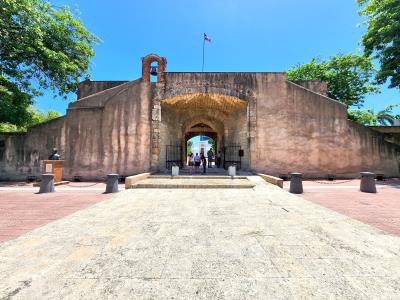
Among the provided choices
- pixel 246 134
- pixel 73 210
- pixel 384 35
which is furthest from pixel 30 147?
pixel 384 35

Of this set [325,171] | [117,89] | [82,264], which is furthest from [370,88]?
[82,264]

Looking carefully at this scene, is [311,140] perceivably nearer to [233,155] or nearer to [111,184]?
[233,155]

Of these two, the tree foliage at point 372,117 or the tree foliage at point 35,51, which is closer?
the tree foliage at point 35,51

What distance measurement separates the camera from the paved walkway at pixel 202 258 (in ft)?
6.71

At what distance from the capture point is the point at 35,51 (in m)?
11.9

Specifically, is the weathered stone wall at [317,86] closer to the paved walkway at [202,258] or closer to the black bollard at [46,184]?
the paved walkway at [202,258]

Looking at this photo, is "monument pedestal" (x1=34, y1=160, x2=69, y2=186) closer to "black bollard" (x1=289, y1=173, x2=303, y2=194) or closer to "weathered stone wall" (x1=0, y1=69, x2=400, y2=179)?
"weathered stone wall" (x1=0, y1=69, x2=400, y2=179)

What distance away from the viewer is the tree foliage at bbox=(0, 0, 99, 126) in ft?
37.9

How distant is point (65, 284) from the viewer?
2145 millimetres

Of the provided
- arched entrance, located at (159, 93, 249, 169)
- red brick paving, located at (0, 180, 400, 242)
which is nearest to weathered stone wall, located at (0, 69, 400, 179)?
arched entrance, located at (159, 93, 249, 169)

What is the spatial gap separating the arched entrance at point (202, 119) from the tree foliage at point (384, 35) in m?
9.97

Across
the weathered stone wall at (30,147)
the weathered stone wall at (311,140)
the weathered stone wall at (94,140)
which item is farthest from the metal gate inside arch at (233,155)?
the weathered stone wall at (30,147)

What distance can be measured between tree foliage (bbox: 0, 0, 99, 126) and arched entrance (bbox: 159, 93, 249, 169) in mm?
7739

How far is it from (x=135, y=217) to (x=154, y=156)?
806 centimetres
